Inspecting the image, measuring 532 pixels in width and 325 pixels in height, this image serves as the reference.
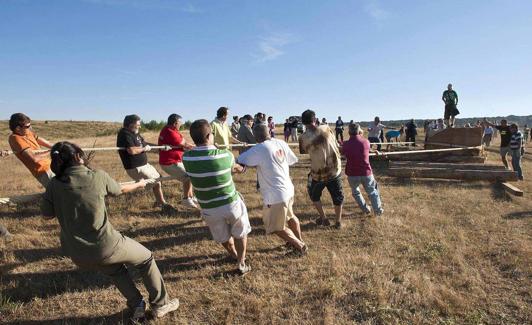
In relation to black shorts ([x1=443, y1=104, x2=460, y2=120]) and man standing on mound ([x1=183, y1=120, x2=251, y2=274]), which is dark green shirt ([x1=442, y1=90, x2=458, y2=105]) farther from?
man standing on mound ([x1=183, y1=120, x2=251, y2=274])

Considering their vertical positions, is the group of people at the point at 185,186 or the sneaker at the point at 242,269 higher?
the group of people at the point at 185,186

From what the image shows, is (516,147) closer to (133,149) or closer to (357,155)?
(357,155)

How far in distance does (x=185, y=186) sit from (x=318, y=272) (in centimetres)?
361

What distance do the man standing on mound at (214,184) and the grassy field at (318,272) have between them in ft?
2.39

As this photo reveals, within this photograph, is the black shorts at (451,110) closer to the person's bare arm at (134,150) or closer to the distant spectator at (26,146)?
A: the person's bare arm at (134,150)

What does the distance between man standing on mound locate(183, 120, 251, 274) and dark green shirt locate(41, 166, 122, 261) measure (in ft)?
3.41

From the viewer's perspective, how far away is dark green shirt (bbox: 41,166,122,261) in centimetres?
305

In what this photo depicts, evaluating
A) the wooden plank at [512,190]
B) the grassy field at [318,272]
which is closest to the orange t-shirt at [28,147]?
the grassy field at [318,272]

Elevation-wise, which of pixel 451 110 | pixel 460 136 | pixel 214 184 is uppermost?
pixel 451 110

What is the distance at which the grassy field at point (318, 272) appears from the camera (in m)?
3.80

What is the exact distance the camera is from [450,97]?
44.5ft

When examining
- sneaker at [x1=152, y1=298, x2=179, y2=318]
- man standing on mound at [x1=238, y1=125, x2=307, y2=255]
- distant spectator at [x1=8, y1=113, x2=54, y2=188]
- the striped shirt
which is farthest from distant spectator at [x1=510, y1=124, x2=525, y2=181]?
distant spectator at [x1=8, y1=113, x2=54, y2=188]

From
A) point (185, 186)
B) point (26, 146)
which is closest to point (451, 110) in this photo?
point (185, 186)

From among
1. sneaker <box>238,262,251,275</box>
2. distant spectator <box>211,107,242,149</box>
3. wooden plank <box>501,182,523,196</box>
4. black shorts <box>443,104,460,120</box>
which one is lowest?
sneaker <box>238,262,251,275</box>
